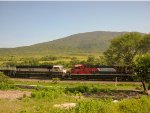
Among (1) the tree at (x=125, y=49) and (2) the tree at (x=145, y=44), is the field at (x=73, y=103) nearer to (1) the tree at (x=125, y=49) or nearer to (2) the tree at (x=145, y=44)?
(1) the tree at (x=125, y=49)

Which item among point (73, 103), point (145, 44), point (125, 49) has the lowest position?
point (73, 103)

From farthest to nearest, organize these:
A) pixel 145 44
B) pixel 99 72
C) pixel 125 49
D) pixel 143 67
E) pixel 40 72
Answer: pixel 125 49
pixel 145 44
pixel 40 72
pixel 99 72
pixel 143 67

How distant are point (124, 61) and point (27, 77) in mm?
29226

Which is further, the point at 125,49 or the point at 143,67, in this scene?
the point at 125,49

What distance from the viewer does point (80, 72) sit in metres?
49.3

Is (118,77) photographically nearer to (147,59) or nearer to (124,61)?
(147,59)

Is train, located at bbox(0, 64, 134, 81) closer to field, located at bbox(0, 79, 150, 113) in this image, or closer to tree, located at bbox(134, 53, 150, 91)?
tree, located at bbox(134, 53, 150, 91)

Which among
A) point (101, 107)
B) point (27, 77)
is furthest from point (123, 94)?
point (27, 77)

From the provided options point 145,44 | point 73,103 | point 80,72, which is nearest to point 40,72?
point 80,72

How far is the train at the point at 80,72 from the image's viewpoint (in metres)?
47.3

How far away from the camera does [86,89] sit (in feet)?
109

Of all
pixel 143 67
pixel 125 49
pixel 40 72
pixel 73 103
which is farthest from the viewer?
pixel 125 49

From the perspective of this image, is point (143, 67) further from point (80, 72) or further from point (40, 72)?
point (40, 72)

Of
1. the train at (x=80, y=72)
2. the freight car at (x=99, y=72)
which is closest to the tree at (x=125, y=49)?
the train at (x=80, y=72)
